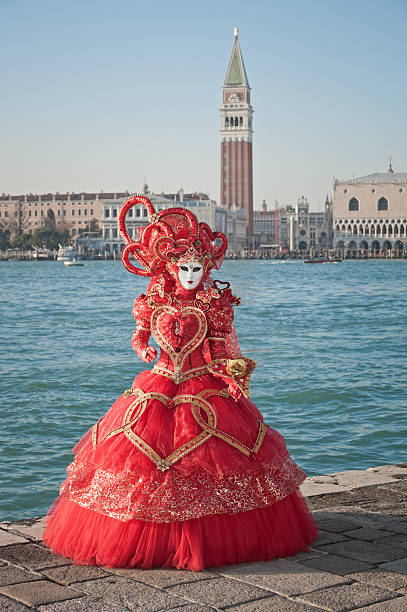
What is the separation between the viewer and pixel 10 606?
2139 mm

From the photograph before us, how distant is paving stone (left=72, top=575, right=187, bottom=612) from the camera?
2.14 meters

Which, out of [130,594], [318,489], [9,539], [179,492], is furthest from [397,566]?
[9,539]

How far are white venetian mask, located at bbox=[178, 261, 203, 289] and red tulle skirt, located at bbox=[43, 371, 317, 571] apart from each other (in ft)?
1.17

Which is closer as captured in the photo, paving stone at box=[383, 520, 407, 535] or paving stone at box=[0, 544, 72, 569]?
paving stone at box=[0, 544, 72, 569]

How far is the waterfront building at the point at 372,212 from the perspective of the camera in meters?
70.6

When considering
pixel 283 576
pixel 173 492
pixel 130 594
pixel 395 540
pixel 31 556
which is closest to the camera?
pixel 130 594

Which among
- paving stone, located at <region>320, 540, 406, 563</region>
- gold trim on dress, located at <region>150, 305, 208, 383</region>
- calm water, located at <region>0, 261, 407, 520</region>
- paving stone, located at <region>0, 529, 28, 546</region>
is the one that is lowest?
calm water, located at <region>0, 261, 407, 520</region>

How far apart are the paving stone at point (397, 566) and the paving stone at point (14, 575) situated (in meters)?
0.93

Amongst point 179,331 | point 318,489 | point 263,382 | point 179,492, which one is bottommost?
point 263,382

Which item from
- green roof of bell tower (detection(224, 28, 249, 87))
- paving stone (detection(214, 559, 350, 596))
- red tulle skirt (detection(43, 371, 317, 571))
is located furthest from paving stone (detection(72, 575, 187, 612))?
green roof of bell tower (detection(224, 28, 249, 87))

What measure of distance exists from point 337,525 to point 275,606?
29.9 inches

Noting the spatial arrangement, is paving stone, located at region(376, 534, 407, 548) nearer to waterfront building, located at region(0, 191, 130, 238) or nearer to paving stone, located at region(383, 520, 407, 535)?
paving stone, located at region(383, 520, 407, 535)

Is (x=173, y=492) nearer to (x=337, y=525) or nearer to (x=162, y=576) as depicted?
(x=162, y=576)

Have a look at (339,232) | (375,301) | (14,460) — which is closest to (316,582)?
(14,460)
